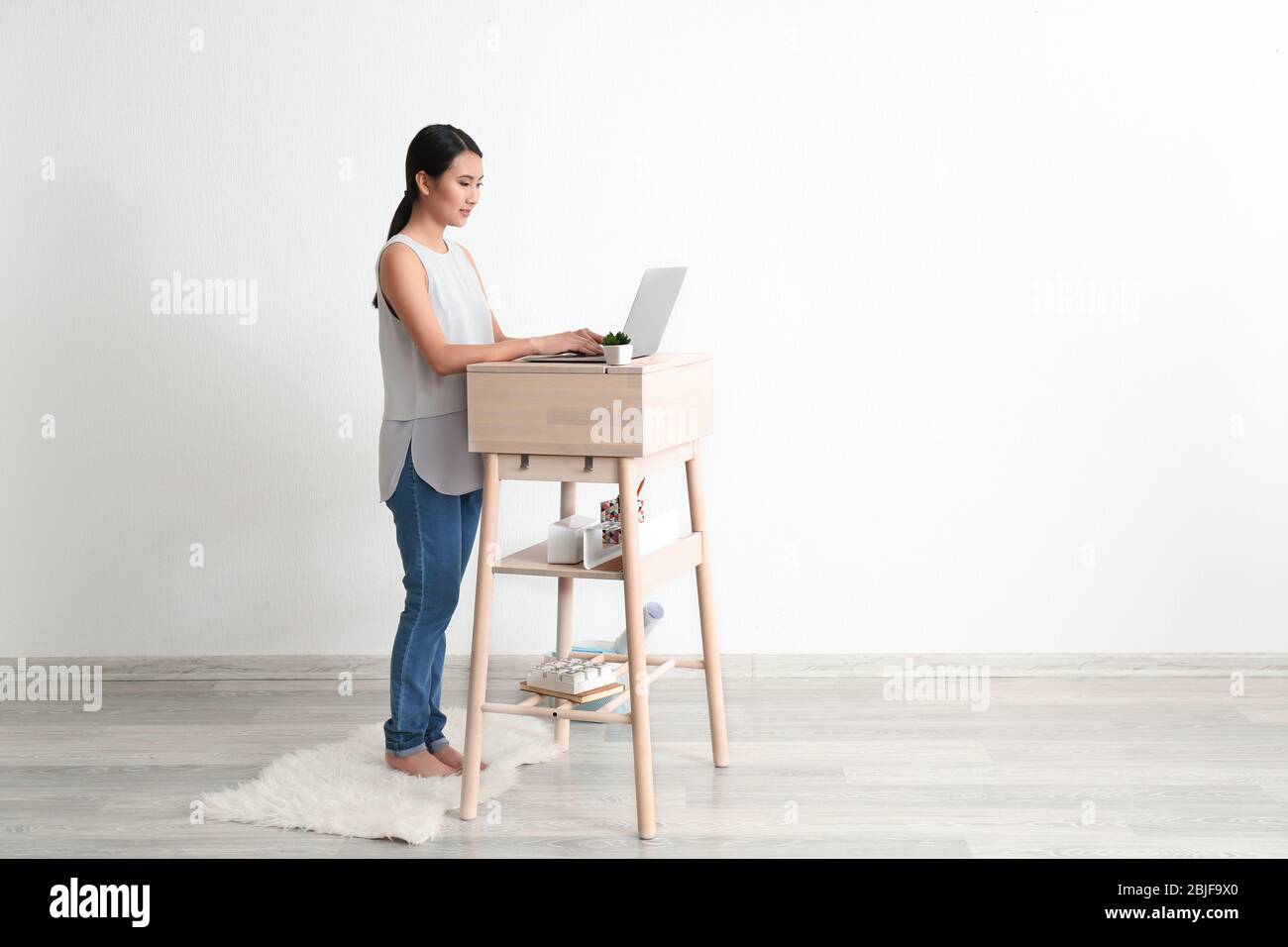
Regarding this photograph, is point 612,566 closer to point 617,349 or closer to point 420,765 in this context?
point 617,349

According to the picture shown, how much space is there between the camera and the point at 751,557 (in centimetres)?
339

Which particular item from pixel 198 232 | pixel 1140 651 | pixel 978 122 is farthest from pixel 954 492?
pixel 198 232

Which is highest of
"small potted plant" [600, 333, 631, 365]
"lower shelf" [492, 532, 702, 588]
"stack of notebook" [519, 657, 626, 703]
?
"small potted plant" [600, 333, 631, 365]

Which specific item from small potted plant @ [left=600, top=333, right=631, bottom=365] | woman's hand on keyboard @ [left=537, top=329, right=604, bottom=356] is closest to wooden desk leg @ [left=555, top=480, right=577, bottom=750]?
woman's hand on keyboard @ [left=537, top=329, right=604, bottom=356]

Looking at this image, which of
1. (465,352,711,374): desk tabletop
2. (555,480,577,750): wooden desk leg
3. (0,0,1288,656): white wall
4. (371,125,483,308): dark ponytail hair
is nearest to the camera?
(465,352,711,374): desk tabletop

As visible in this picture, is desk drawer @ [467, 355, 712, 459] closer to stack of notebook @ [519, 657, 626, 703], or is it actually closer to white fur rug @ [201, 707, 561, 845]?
stack of notebook @ [519, 657, 626, 703]

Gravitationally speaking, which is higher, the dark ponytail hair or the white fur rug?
the dark ponytail hair

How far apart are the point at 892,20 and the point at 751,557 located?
4.71 feet

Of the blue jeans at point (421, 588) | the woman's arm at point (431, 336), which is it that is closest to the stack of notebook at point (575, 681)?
the blue jeans at point (421, 588)

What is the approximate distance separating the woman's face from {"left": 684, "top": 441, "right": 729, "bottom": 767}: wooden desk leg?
68cm

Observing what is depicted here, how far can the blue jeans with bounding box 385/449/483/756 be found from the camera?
256 centimetres

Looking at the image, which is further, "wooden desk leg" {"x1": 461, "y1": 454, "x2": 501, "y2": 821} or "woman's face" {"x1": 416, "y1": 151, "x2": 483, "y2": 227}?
"woman's face" {"x1": 416, "y1": 151, "x2": 483, "y2": 227}

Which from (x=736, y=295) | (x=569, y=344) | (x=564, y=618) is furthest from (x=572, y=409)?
(x=736, y=295)

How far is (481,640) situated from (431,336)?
59 cm
